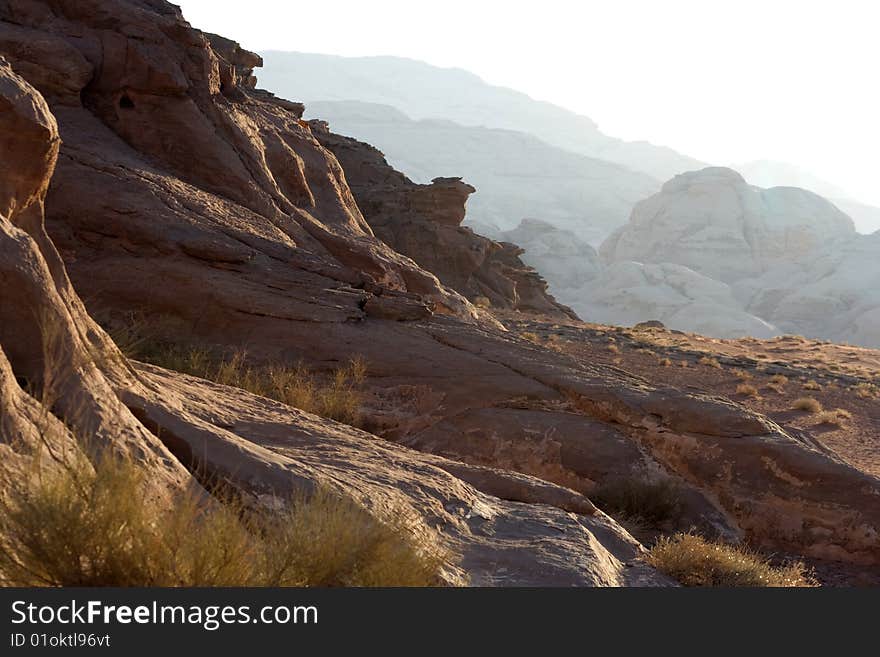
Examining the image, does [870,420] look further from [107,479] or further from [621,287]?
[621,287]

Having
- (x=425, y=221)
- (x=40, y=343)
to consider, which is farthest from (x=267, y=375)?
(x=425, y=221)

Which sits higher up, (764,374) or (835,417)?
(835,417)

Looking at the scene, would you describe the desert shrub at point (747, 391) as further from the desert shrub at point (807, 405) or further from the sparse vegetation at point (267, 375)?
the sparse vegetation at point (267, 375)

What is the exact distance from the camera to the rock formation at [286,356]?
5.75 m

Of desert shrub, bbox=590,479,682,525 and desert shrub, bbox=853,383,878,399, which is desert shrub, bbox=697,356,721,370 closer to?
desert shrub, bbox=853,383,878,399

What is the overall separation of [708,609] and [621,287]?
90.4 metres

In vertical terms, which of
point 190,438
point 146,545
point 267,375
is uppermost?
point 146,545

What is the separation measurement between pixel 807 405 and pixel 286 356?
14120mm

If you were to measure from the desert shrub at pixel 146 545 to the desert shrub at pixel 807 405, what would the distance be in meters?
18.1

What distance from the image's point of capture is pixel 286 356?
37.2 feet

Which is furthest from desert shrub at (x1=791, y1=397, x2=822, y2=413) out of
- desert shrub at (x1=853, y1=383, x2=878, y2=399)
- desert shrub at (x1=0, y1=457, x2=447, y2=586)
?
desert shrub at (x1=0, y1=457, x2=447, y2=586)

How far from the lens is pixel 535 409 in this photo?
36.0ft

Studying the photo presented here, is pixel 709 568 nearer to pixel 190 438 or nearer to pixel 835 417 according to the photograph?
pixel 190 438

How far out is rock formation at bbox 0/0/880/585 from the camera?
575 cm
